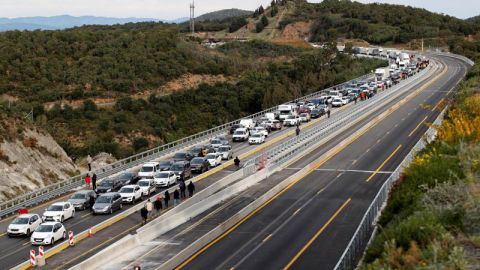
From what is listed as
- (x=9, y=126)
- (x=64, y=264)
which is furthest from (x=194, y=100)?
(x=64, y=264)

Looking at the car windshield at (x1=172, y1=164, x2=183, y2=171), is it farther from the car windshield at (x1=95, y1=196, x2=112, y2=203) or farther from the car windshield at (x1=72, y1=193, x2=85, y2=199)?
the car windshield at (x1=95, y1=196, x2=112, y2=203)

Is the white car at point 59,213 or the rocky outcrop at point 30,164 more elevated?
the white car at point 59,213

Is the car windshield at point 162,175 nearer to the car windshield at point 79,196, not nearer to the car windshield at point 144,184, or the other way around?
the car windshield at point 144,184

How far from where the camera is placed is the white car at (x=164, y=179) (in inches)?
1649

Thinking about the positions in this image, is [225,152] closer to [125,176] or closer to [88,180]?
[125,176]

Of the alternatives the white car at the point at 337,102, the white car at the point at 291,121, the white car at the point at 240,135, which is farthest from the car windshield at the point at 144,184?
the white car at the point at 337,102

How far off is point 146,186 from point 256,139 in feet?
63.8

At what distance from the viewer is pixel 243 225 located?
3266 centimetres

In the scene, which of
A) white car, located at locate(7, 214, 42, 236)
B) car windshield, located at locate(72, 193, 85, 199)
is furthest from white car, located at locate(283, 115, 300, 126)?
white car, located at locate(7, 214, 42, 236)

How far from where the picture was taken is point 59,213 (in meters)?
33.8

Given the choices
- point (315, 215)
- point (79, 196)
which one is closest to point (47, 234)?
point (79, 196)

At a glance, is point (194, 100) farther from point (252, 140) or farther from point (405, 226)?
point (405, 226)

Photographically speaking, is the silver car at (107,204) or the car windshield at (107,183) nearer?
the silver car at (107,204)

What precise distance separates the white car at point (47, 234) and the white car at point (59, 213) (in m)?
3.25
